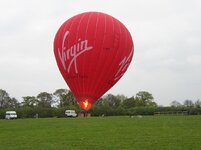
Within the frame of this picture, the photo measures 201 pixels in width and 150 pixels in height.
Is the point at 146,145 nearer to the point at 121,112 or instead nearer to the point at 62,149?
the point at 62,149

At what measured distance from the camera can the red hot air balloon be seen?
17562 millimetres

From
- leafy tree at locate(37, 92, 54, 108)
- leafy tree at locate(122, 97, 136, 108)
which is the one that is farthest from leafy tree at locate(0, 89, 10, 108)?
leafy tree at locate(122, 97, 136, 108)

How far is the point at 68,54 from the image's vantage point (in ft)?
58.6

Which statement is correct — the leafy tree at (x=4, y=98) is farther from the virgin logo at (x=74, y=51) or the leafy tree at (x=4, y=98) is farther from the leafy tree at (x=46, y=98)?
the virgin logo at (x=74, y=51)

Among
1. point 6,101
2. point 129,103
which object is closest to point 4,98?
point 6,101

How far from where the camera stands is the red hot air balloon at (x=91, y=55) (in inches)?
691

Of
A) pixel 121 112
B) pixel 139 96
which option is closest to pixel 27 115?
pixel 121 112

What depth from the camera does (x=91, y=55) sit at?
57.5 feet

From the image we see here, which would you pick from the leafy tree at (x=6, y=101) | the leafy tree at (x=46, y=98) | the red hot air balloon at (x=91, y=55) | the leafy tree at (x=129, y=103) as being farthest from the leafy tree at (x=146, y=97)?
the red hot air balloon at (x=91, y=55)

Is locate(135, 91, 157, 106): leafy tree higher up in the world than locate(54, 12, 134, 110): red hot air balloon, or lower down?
higher up

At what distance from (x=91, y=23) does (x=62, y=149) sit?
642cm

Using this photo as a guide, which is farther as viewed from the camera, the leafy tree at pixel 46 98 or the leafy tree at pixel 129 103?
the leafy tree at pixel 46 98

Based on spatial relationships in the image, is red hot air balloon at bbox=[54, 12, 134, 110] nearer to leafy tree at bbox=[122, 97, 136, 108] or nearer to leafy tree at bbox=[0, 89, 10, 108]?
leafy tree at bbox=[122, 97, 136, 108]

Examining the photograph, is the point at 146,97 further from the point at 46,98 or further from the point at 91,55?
the point at 91,55
